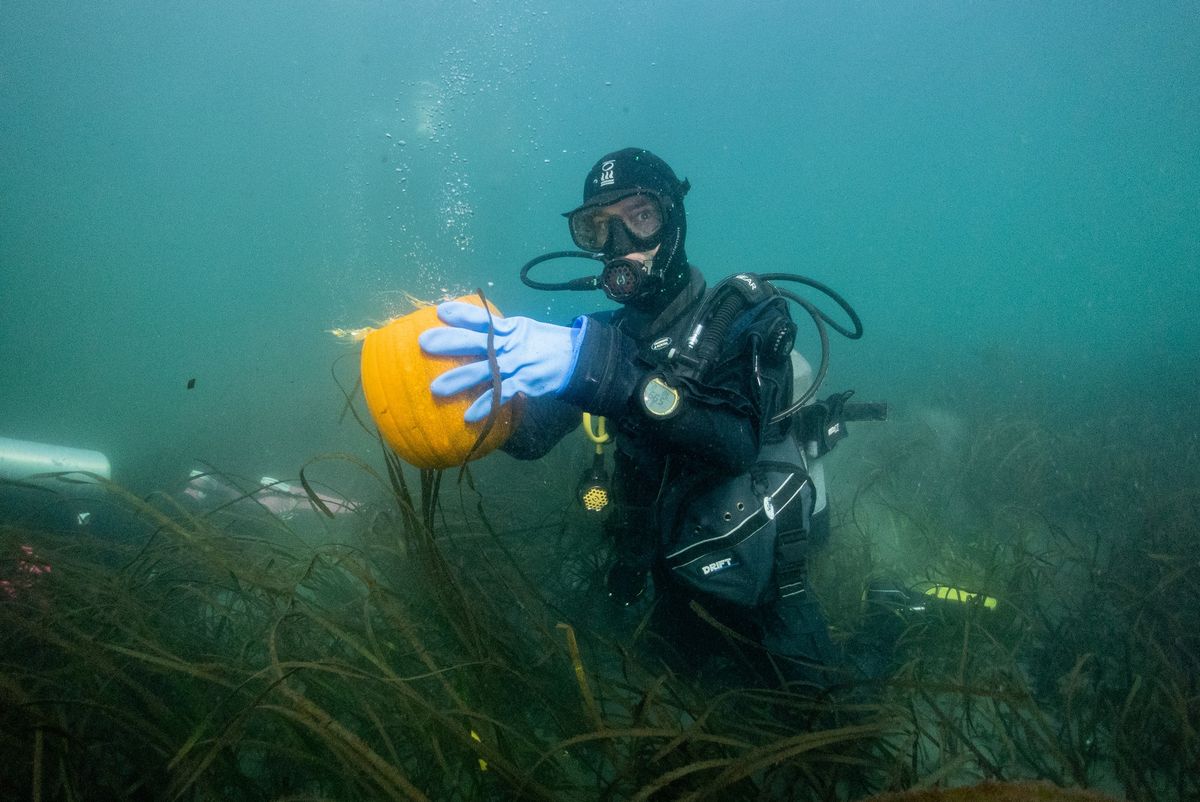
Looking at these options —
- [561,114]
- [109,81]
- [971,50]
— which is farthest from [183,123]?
[971,50]

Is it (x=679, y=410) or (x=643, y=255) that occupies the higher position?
(x=643, y=255)

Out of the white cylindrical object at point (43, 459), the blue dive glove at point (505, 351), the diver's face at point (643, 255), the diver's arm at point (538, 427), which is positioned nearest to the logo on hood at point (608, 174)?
the diver's face at point (643, 255)

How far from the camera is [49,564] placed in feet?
7.55

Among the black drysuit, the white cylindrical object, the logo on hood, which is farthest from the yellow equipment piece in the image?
the white cylindrical object

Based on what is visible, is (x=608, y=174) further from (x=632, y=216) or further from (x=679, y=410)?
(x=679, y=410)

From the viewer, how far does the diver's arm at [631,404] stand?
181cm

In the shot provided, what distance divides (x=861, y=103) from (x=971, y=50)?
24.7 m

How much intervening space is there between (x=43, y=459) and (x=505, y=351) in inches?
394

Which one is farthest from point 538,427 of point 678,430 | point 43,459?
point 43,459

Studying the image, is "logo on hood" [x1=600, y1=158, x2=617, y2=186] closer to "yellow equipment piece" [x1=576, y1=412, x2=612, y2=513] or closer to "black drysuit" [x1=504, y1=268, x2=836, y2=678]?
"black drysuit" [x1=504, y1=268, x2=836, y2=678]

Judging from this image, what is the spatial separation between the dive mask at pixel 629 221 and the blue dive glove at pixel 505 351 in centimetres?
92

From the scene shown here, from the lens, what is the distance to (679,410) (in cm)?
180

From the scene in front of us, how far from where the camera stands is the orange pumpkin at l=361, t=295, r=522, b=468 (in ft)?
5.08

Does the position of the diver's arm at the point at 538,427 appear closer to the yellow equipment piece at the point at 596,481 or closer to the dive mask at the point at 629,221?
the yellow equipment piece at the point at 596,481
